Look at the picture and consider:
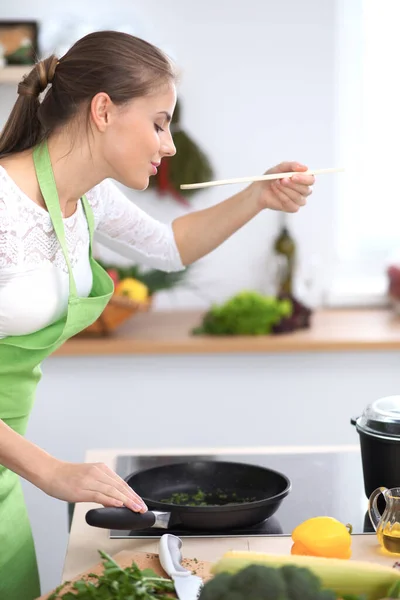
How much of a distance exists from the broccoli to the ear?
869 mm

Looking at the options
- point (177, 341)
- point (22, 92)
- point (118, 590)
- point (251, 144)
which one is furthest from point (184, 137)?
point (118, 590)

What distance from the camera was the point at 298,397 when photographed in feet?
9.33

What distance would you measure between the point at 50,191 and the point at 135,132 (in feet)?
0.63

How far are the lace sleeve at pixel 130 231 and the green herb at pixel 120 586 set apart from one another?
0.84 metres

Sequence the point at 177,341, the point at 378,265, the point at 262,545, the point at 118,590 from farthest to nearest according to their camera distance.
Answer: the point at 378,265 < the point at 177,341 < the point at 262,545 < the point at 118,590

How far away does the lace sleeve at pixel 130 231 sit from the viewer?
1831 mm

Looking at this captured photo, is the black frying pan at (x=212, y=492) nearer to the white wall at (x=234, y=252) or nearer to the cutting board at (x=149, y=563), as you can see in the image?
the cutting board at (x=149, y=563)

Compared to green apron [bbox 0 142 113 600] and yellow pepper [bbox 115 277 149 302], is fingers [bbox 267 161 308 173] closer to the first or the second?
green apron [bbox 0 142 113 600]

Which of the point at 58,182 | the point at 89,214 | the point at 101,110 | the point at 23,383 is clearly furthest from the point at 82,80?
the point at 23,383

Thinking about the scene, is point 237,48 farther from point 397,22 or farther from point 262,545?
point 262,545

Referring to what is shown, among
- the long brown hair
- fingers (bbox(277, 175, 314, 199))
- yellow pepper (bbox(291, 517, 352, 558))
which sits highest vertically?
the long brown hair

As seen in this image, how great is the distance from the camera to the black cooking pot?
140cm

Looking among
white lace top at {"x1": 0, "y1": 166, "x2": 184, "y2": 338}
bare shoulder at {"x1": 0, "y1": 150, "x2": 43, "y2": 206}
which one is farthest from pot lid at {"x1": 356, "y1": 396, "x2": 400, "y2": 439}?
bare shoulder at {"x1": 0, "y1": 150, "x2": 43, "y2": 206}

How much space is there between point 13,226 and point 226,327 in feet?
4.78
